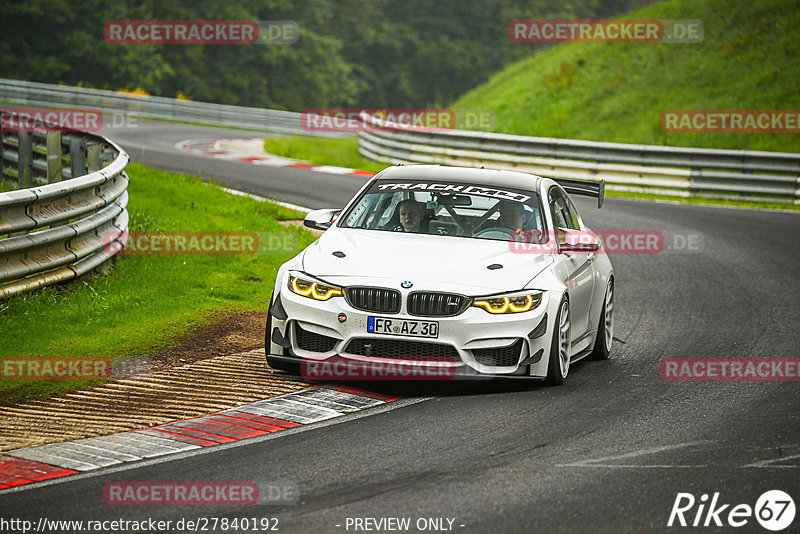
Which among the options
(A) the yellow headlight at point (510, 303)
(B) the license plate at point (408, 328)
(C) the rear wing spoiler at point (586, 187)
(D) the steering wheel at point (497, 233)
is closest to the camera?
(B) the license plate at point (408, 328)

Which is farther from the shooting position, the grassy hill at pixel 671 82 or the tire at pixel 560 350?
the grassy hill at pixel 671 82

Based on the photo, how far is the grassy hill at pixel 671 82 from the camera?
97.6 ft

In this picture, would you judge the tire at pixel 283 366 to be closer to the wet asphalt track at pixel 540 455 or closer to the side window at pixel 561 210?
the wet asphalt track at pixel 540 455

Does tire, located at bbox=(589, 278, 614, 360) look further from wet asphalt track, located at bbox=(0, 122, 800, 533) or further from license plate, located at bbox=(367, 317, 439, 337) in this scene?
license plate, located at bbox=(367, 317, 439, 337)

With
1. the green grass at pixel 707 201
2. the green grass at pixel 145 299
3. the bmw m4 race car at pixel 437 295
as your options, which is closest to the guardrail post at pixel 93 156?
the green grass at pixel 145 299

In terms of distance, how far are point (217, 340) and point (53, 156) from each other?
21.0ft

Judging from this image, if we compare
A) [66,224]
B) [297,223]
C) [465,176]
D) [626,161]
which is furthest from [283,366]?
[626,161]

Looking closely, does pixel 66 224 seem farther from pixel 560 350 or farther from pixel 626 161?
pixel 626 161

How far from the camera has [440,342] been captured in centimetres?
784

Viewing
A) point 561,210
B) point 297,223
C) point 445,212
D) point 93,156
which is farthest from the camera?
point 297,223

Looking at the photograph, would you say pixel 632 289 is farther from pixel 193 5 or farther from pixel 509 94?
pixel 193 5

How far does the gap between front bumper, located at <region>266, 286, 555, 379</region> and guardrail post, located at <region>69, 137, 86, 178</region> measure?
22.9 feet

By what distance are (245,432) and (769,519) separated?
3141 mm

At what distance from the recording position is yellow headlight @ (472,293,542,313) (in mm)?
7949
